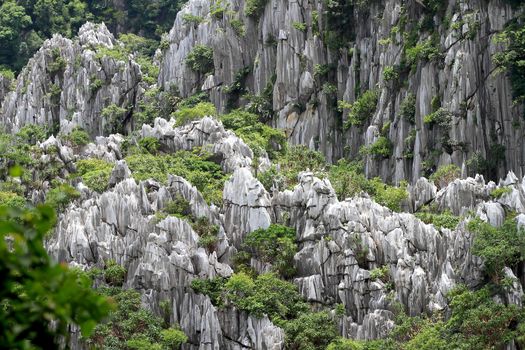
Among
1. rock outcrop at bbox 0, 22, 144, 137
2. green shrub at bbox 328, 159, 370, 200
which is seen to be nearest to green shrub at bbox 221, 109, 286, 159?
green shrub at bbox 328, 159, 370, 200

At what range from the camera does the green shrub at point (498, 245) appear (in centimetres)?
3250

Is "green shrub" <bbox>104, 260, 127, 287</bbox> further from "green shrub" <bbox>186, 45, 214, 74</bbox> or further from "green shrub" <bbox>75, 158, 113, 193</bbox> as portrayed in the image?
"green shrub" <bbox>186, 45, 214, 74</bbox>

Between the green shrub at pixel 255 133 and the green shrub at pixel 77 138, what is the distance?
7446mm

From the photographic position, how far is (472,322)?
3073cm

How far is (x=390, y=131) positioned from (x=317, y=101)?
643cm

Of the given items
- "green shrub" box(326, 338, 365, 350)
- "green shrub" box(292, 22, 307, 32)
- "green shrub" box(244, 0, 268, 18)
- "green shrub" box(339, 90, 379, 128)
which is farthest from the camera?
"green shrub" box(244, 0, 268, 18)

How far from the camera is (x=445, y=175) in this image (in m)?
44.1

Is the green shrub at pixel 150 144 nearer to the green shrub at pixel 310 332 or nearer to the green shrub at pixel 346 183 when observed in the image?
the green shrub at pixel 346 183

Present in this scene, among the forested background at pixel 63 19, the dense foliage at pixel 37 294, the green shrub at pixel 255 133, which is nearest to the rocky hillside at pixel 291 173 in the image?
the green shrub at pixel 255 133

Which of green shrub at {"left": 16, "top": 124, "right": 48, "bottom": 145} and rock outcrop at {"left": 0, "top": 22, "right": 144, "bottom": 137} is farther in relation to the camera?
rock outcrop at {"left": 0, "top": 22, "right": 144, "bottom": 137}

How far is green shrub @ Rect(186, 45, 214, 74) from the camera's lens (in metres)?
60.2

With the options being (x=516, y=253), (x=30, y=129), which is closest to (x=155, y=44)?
(x=30, y=129)

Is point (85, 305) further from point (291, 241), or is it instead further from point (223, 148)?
point (223, 148)

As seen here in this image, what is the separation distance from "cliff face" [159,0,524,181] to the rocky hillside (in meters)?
0.10
